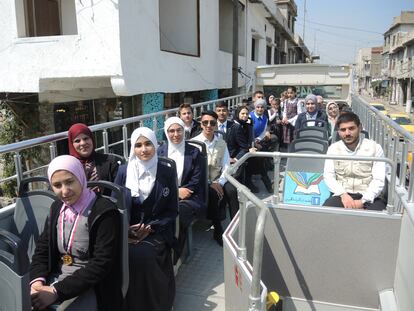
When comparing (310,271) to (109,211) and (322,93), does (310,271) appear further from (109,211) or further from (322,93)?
(322,93)

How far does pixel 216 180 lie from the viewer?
4312 millimetres

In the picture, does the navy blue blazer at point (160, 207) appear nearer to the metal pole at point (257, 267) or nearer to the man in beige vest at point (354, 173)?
the metal pole at point (257, 267)

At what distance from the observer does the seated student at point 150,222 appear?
259 centimetres

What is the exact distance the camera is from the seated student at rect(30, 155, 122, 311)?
2138 mm

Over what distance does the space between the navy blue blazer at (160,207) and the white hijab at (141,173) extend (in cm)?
4

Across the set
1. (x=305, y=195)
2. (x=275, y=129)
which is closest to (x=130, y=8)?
(x=275, y=129)

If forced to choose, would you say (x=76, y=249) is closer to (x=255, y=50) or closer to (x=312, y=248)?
(x=312, y=248)

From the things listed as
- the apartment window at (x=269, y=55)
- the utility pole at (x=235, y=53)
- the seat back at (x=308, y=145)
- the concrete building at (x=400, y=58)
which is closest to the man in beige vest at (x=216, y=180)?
the seat back at (x=308, y=145)

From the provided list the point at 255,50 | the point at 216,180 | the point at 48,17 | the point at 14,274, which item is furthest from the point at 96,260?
the point at 255,50

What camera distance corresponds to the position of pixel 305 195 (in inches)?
158

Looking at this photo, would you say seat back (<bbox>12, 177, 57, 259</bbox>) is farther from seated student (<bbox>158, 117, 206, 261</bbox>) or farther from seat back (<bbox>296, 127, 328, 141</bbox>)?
seat back (<bbox>296, 127, 328, 141</bbox>)

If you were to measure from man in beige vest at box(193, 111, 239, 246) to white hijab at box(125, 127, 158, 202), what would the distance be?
4.02 feet

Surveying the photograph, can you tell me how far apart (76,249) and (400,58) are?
54.2 meters

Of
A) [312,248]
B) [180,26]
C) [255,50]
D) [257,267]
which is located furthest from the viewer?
[255,50]
